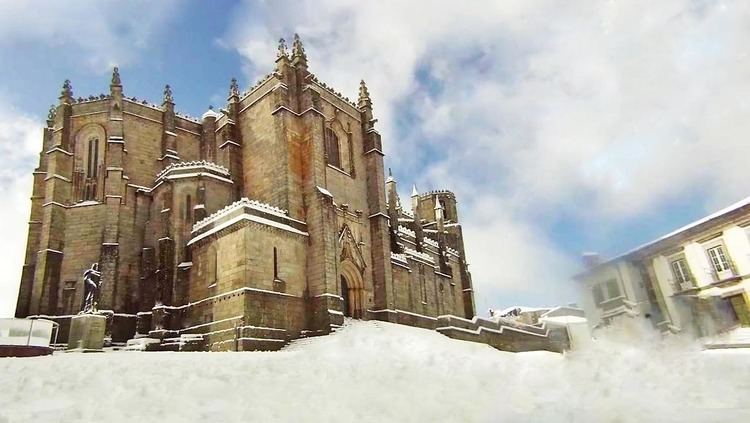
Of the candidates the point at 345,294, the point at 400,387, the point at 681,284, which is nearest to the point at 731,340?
the point at 681,284

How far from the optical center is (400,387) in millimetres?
9258

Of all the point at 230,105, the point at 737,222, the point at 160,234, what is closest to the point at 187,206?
the point at 160,234

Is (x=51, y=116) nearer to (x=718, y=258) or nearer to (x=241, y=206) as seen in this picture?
(x=241, y=206)

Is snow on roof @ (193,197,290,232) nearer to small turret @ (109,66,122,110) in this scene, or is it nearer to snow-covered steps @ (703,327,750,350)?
small turret @ (109,66,122,110)

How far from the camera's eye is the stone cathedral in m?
23.9

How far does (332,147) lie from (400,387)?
81.0ft

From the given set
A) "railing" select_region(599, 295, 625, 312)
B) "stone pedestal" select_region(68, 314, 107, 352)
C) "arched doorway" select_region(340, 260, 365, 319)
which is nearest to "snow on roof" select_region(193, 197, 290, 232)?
"arched doorway" select_region(340, 260, 365, 319)

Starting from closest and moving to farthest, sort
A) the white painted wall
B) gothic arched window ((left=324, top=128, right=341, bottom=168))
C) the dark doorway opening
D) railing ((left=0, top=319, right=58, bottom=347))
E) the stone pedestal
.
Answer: the white painted wall → railing ((left=0, top=319, right=58, bottom=347)) → the stone pedestal → the dark doorway opening → gothic arched window ((left=324, top=128, right=341, bottom=168))

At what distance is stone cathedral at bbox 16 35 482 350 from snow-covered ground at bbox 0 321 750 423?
10732 mm

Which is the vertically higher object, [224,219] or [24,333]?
[224,219]

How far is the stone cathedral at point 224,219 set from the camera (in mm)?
23875

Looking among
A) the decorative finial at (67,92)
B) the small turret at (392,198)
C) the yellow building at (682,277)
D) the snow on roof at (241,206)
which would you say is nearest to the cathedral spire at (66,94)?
the decorative finial at (67,92)

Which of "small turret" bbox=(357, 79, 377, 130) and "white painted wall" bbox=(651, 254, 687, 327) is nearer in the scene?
"white painted wall" bbox=(651, 254, 687, 327)

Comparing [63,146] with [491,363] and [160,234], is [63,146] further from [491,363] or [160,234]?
[491,363]
